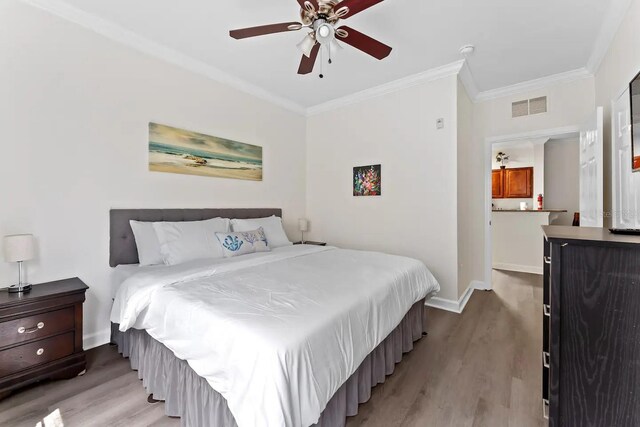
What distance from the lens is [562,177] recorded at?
5359mm

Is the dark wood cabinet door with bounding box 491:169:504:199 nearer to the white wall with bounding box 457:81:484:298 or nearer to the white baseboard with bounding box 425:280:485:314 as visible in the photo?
the white wall with bounding box 457:81:484:298

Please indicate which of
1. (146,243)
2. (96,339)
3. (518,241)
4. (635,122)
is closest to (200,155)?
(146,243)

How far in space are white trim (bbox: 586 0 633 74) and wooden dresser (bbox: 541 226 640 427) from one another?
Answer: 2.16 meters

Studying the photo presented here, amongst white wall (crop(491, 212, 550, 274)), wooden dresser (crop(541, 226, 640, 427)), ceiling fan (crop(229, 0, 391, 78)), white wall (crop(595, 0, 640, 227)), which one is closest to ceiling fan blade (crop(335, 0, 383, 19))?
ceiling fan (crop(229, 0, 391, 78))

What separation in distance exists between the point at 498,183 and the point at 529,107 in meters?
3.59

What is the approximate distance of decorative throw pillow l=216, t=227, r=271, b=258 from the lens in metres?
2.73

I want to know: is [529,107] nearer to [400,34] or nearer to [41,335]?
[400,34]

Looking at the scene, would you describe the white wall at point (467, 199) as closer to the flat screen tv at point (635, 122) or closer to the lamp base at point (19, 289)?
the flat screen tv at point (635, 122)

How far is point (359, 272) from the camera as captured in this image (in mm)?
2057

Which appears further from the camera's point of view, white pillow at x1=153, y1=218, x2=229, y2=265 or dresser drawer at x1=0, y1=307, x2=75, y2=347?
white pillow at x1=153, y1=218, x2=229, y2=265

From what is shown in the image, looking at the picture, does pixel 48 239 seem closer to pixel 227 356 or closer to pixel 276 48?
pixel 227 356

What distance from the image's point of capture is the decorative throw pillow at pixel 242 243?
107 inches

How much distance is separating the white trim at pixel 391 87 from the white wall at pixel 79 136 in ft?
5.97

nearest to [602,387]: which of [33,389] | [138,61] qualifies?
[33,389]
